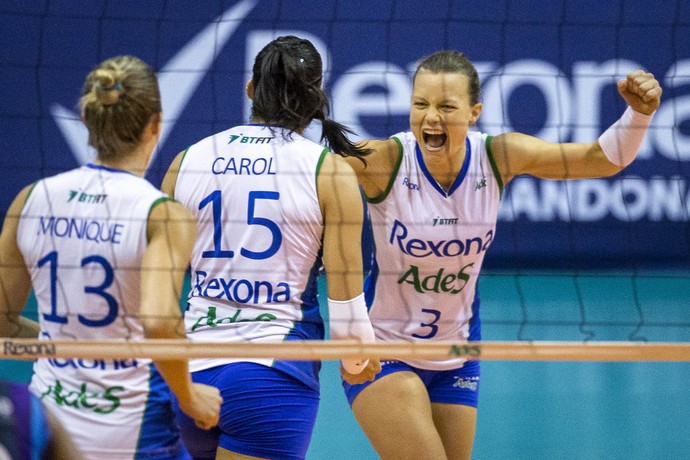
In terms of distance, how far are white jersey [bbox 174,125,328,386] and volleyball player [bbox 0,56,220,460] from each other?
1.42 feet

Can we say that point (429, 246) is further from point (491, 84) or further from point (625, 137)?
point (491, 84)

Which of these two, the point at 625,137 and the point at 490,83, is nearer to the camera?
the point at 625,137

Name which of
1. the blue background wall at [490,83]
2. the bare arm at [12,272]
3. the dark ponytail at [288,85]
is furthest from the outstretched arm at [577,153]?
the blue background wall at [490,83]

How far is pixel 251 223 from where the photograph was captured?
3033mm

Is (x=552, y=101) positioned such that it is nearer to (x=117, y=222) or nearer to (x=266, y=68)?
(x=266, y=68)

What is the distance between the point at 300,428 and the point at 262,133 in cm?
87

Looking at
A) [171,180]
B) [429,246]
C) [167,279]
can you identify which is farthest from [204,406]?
[429,246]

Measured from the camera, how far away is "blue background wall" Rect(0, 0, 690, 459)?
755 centimetres

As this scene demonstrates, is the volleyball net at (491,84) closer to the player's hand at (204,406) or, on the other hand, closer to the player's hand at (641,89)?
the player's hand at (641,89)

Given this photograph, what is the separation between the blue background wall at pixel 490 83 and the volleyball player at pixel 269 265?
13.9 ft

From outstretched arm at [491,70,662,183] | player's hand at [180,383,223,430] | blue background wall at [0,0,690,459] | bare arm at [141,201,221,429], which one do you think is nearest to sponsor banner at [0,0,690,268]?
blue background wall at [0,0,690,459]

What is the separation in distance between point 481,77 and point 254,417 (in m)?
5.03

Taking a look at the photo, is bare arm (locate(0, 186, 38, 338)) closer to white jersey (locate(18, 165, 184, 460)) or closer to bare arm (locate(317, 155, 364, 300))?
white jersey (locate(18, 165, 184, 460))

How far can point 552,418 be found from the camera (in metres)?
5.20
